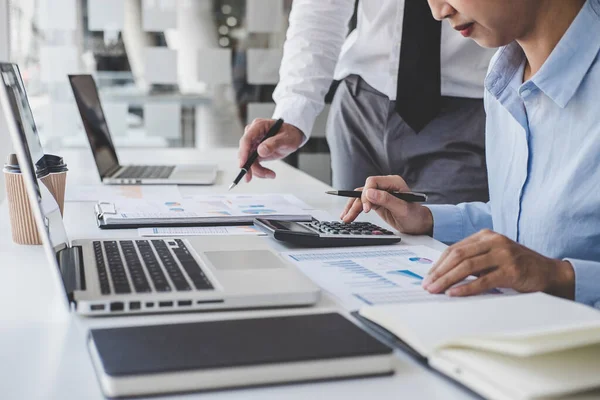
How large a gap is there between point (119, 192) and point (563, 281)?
1078 millimetres

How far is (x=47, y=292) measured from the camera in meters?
1.01

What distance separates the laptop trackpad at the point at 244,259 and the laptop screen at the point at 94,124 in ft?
3.03

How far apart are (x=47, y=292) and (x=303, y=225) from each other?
47 cm

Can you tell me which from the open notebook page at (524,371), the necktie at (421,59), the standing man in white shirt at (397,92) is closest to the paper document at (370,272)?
the open notebook page at (524,371)

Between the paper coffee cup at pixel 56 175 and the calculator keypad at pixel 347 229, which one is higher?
the paper coffee cup at pixel 56 175

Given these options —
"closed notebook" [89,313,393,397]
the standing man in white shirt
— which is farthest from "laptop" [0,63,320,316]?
the standing man in white shirt

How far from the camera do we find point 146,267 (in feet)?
3.23

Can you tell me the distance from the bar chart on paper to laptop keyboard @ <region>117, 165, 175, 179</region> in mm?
888

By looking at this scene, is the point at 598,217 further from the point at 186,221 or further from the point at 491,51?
the point at 491,51

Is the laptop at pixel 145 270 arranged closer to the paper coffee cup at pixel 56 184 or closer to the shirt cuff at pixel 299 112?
the paper coffee cup at pixel 56 184

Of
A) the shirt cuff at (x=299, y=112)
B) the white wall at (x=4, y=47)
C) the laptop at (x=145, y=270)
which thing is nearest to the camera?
the laptop at (x=145, y=270)

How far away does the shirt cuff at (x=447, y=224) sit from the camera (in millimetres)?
1415

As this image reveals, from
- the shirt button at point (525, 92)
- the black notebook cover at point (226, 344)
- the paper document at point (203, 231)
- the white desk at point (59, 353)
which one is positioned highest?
the shirt button at point (525, 92)

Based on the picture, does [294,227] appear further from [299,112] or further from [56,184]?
[299,112]
